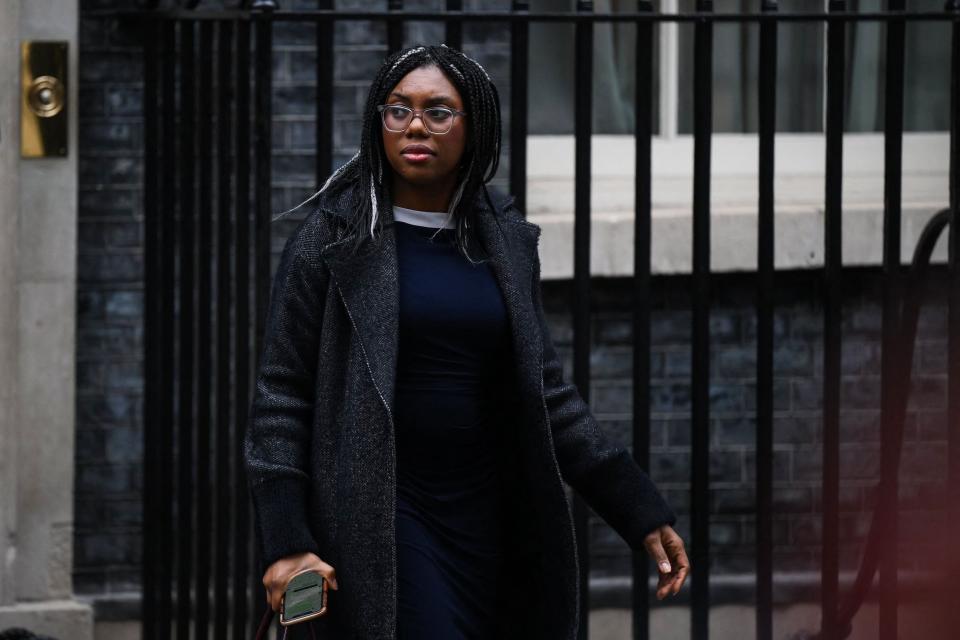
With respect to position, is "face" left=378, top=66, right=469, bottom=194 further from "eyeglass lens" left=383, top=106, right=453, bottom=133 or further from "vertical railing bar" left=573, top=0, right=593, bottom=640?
"vertical railing bar" left=573, top=0, right=593, bottom=640

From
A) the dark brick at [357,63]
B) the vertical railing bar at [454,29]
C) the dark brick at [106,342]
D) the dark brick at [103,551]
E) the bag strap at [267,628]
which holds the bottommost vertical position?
the dark brick at [103,551]

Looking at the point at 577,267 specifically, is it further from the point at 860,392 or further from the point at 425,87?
the point at 860,392

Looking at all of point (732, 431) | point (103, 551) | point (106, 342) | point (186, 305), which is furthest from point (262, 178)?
point (732, 431)

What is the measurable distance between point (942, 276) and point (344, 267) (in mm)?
3626

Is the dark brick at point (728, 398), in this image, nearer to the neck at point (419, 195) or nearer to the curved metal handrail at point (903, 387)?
the curved metal handrail at point (903, 387)

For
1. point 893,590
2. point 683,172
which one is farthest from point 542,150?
point 893,590

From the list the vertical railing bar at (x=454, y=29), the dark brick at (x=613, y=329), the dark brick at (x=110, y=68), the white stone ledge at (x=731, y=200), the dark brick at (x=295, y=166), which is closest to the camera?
the vertical railing bar at (x=454, y=29)

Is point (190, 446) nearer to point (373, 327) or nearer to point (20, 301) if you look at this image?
point (20, 301)

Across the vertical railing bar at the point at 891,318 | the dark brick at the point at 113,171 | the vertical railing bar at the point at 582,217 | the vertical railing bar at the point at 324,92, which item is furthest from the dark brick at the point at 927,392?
the dark brick at the point at 113,171

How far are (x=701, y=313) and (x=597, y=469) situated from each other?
1162 millimetres

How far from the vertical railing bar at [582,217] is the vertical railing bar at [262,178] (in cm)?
85

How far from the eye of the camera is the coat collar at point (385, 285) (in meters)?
3.40

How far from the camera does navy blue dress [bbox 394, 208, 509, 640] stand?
3.47m

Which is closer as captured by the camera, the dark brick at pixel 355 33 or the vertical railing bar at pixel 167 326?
the vertical railing bar at pixel 167 326
